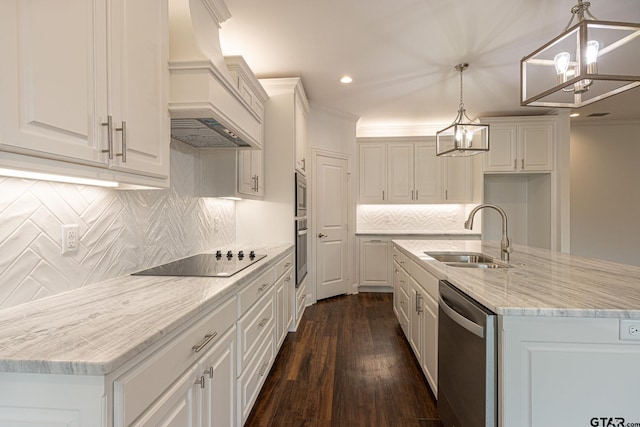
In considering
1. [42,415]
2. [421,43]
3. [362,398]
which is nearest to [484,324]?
[362,398]

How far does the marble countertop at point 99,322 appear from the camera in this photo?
0.73m

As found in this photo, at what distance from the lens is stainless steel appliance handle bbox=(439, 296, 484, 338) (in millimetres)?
1285

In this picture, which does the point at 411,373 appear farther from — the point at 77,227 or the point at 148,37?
the point at 148,37

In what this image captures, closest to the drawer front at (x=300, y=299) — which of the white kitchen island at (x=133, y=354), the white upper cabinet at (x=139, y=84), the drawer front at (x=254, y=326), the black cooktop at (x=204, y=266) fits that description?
the drawer front at (x=254, y=326)

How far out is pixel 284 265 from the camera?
2.84m

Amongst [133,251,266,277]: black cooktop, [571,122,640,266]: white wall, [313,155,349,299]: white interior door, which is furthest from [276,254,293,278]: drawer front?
[571,122,640,266]: white wall

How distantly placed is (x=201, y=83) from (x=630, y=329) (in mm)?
1981

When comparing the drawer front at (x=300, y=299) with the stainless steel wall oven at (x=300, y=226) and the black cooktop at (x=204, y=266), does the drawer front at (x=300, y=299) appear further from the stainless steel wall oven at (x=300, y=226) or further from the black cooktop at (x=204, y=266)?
the black cooktop at (x=204, y=266)

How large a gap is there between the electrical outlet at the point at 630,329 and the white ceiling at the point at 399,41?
83.4 inches

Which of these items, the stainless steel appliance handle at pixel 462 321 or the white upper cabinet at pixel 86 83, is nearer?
the white upper cabinet at pixel 86 83

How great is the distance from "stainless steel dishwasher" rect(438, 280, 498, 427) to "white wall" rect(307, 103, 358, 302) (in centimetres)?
261

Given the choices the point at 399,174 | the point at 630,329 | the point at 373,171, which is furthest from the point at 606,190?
the point at 630,329

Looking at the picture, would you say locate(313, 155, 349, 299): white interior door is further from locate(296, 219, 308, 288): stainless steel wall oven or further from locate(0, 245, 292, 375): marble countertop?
locate(0, 245, 292, 375): marble countertop

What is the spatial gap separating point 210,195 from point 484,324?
2008 mm
